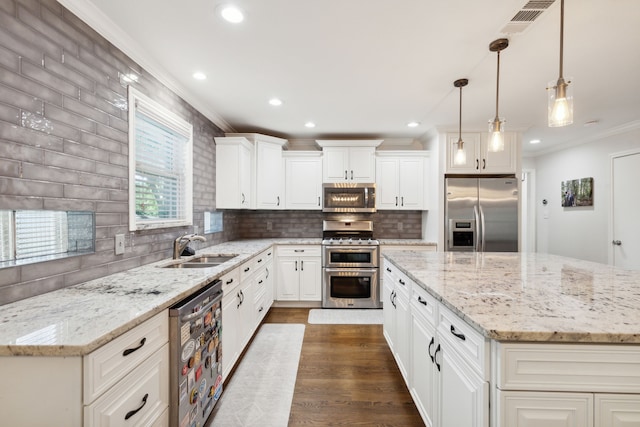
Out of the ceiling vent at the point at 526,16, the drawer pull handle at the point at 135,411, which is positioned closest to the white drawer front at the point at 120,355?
the drawer pull handle at the point at 135,411

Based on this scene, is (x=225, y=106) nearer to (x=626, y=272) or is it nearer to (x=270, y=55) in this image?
(x=270, y=55)

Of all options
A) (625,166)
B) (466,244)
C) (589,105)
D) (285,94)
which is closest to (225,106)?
(285,94)

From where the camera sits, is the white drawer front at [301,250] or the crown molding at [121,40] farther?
the white drawer front at [301,250]

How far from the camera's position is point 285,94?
2.68 metres

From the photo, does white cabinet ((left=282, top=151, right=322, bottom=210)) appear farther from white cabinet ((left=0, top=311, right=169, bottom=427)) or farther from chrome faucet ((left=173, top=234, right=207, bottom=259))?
white cabinet ((left=0, top=311, right=169, bottom=427))

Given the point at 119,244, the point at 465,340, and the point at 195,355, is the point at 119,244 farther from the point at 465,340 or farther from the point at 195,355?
the point at 465,340

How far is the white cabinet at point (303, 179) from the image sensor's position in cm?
405

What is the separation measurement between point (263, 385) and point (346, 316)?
1.61 m

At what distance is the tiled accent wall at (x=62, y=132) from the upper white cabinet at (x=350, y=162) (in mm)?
2506

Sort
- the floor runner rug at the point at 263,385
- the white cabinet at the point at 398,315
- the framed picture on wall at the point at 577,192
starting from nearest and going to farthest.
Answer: the floor runner rug at the point at 263,385 < the white cabinet at the point at 398,315 < the framed picture on wall at the point at 577,192

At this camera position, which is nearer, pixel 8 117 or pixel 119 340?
pixel 119 340

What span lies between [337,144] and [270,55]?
2.08 metres

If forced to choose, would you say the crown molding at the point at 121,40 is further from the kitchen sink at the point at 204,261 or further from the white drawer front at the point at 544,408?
the white drawer front at the point at 544,408

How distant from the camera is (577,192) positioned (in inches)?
171
